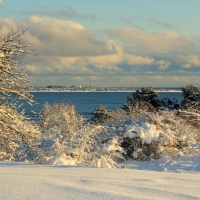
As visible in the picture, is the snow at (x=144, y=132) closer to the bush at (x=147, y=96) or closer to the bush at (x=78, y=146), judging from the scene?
the bush at (x=78, y=146)

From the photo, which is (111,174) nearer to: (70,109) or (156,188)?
(156,188)

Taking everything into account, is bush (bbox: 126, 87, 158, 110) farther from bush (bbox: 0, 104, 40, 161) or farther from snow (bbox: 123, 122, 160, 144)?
bush (bbox: 0, 104, 40, 161)

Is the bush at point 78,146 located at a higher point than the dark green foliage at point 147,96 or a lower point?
lower

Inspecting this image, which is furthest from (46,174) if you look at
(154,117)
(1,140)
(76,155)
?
(154,117)

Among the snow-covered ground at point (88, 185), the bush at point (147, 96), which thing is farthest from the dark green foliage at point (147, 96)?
the snow-covered ground at point (88, 185)

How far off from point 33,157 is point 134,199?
11.2 meters

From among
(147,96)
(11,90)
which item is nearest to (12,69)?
(11,90)

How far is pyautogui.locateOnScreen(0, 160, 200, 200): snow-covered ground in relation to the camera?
5762 mm

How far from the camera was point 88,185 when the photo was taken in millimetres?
6492

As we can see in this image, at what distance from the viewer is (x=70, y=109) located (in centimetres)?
3444

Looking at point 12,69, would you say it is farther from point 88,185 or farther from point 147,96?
point 147,96

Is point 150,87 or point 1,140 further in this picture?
point 150,87

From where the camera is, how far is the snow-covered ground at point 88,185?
5.76 meters

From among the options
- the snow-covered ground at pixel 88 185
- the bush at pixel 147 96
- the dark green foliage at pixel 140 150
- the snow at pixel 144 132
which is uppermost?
the bush at pixel 147 96
